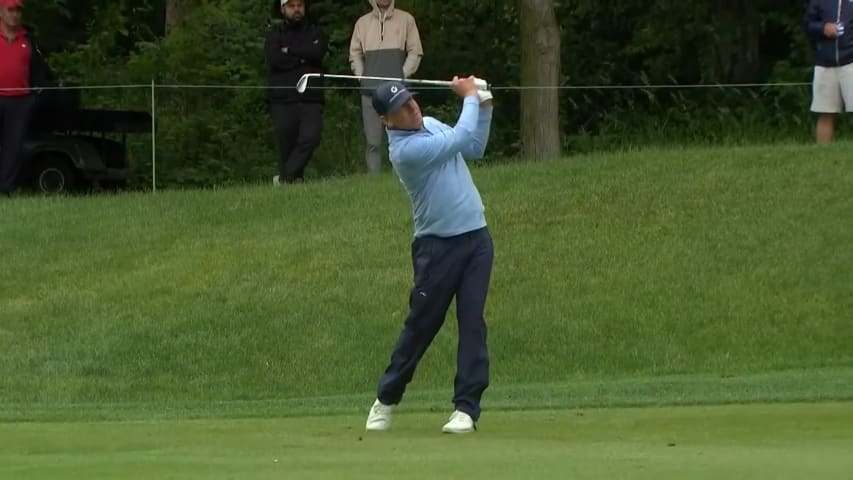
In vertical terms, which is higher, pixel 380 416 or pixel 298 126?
pixel 298 126

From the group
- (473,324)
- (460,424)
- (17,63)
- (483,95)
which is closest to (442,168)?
(483,95)

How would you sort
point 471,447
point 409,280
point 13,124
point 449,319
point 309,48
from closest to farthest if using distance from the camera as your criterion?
point 471,447
point 449,319
point 409,280
point 309,48
point 13,124

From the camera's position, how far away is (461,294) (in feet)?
32.2

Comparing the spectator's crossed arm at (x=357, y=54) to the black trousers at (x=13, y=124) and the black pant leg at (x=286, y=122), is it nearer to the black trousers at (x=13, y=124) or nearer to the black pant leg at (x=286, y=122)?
the black pant leg at (x=286, y=122)

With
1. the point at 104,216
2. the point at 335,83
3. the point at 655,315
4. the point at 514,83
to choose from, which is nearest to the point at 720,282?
the point at 655,315

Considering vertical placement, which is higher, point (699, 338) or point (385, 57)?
point (385, 57)

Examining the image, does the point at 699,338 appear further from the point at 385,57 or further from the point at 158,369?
the point at 385,57

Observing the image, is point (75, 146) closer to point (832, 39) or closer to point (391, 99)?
point (832, 39)

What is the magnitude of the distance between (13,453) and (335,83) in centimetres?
1617

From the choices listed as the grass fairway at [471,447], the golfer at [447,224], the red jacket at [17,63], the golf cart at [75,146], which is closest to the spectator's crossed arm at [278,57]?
the red jacket at [17,63]

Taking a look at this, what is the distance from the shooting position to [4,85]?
66.2 feet

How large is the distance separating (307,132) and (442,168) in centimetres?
1007

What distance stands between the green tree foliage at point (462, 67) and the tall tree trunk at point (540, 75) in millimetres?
2438

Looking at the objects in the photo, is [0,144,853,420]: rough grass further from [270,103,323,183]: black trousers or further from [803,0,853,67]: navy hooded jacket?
[803,0,853,67]: navy hooded jacket
